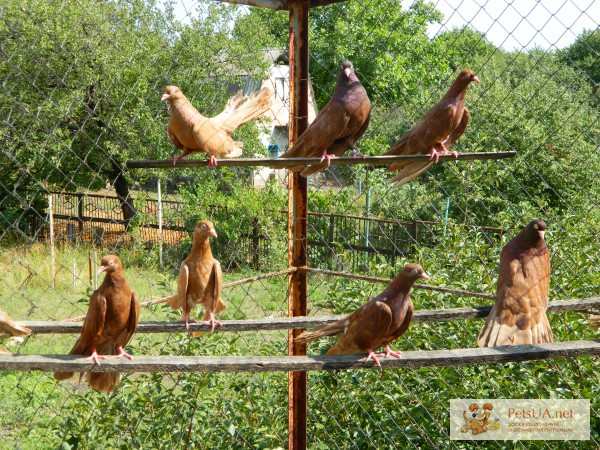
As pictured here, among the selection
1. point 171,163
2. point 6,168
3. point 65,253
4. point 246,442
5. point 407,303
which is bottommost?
point 246,442

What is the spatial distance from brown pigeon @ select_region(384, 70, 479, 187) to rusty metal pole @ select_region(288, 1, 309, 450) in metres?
0.61

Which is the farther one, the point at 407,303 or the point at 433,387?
the point at 433,387

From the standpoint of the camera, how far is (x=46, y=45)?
16.6 feet

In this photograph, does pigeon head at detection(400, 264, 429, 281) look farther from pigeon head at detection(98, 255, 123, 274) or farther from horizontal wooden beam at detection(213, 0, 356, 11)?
horizontal wooden beam at detection(213, 0, 356, 11)

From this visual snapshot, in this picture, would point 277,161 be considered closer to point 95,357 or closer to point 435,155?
point 435,155

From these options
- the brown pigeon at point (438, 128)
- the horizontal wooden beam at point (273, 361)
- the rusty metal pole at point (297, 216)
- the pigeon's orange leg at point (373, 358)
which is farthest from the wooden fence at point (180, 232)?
the horizontal wooden beam at point (273, 361)

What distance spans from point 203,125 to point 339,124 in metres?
0.53

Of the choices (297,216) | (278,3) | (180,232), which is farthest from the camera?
(180,232)

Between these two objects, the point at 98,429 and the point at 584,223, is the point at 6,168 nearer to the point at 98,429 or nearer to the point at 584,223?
the point at 98,429

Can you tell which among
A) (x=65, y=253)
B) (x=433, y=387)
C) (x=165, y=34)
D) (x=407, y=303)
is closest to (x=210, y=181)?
(x=165, y=34)

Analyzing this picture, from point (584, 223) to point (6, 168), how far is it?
4.31m

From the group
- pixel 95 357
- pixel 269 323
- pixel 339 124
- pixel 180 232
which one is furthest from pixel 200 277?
pixel 180 232

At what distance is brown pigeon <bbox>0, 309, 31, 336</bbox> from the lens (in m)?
Answer: 2.14

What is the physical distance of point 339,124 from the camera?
2.50 m
